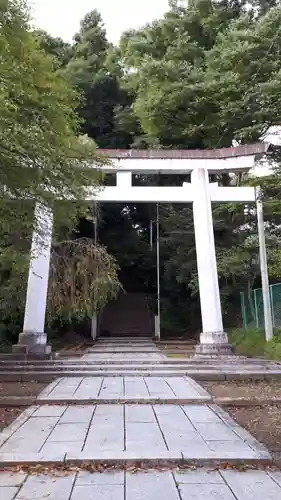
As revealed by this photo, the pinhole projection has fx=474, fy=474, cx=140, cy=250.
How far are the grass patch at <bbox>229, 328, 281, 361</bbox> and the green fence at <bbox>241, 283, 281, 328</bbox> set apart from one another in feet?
1.34

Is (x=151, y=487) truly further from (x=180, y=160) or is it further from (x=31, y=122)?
(x=180, y=160)

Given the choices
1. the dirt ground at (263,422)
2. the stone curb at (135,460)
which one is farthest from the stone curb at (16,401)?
the dirt ground at (263,422)

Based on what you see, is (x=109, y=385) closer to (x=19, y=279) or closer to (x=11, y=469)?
(x=11, y=469)

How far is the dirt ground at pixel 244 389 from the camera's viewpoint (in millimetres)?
6853

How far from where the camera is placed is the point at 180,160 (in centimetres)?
1215

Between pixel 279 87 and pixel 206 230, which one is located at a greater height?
pixel 279 87

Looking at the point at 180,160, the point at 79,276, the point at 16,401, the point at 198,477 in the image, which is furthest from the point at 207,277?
the point at 198,477

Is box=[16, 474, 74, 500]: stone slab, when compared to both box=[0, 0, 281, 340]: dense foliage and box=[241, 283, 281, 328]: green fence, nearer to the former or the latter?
box=[0, 0, 281, 340]: dense foliage

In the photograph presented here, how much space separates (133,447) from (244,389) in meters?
3.76

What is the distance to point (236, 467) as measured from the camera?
356 cm

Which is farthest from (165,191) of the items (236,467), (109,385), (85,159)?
(236,467)

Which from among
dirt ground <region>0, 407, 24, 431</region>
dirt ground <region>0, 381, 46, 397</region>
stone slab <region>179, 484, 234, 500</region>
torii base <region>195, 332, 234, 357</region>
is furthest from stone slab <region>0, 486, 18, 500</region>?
torii base <region>195, 332, 234, 357</region>

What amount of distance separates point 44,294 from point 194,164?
4956 millimetres

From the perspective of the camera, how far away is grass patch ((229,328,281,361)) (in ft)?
35.2
